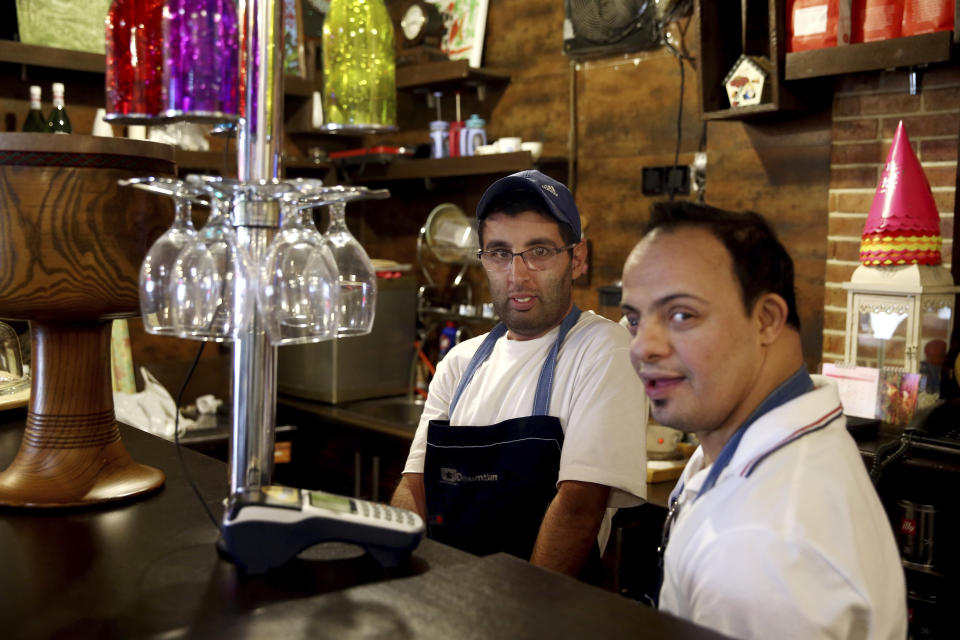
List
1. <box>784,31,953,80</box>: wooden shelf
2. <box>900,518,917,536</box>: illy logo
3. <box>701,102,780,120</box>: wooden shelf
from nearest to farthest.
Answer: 1. <box>900,518,917,536</box>: illy logo
2. <box>784,31,953,80</box>: wooden shelf
3. <box>701,102,780,120</box>: wooden shelf

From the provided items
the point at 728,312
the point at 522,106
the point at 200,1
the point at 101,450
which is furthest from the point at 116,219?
the point at 522,106

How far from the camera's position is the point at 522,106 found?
14.8 ft

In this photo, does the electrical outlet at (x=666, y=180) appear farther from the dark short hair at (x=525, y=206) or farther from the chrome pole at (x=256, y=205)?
the chrome pole at (x=256, y=205)

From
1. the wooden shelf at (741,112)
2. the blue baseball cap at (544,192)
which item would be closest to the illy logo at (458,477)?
the blue baseball cap at (544,192)

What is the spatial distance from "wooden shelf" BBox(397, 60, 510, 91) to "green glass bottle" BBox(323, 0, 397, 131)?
323 centimetres

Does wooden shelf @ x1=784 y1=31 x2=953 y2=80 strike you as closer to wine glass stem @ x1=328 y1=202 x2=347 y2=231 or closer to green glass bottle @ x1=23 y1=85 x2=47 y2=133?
wine glass stem @ x1=328 y1=202 x2=347 y2=231

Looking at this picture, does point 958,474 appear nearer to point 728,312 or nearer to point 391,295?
point 728,312

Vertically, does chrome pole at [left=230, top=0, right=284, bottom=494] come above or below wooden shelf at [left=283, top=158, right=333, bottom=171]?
below

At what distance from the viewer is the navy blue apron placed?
2.00 m

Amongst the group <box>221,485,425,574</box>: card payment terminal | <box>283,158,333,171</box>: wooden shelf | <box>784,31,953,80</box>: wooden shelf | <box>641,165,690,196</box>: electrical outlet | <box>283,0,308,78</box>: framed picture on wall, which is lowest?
<box>221,485,425,574</box>: card payment terminal

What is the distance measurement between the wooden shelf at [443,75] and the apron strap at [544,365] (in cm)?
242

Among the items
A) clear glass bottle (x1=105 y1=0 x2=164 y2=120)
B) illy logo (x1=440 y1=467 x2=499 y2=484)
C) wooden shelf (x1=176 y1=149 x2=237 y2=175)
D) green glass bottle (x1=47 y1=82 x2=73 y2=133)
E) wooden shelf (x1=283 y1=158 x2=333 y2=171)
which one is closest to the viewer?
clear glass bottle (x1=105 y1=0 x2=164 y2=120)

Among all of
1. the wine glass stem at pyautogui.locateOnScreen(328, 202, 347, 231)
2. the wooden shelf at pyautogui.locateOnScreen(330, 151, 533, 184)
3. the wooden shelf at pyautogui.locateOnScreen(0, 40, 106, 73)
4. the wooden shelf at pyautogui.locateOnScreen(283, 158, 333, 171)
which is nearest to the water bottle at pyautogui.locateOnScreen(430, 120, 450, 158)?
the wooden shelf at pyautogui.locateOnScreen(330, 151, 533, 184)

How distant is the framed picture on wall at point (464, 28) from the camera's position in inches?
183
